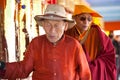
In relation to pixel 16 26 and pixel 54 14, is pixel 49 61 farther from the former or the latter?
pixel 16 26

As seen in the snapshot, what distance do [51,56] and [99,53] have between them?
37.2 inches

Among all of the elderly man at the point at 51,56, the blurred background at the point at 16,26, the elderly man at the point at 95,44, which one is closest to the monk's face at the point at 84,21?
the elderly man at the point at 95,44

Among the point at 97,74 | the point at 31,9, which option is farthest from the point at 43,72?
the point at 31,9

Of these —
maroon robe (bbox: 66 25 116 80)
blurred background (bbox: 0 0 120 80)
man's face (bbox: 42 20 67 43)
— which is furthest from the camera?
maroon robe (bbox: 66 25 116 80)

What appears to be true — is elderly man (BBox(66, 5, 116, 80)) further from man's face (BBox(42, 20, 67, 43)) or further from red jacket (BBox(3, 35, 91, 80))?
man's face (BBox(42, 20, 67, 43))

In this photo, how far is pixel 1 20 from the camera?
3.04 meters

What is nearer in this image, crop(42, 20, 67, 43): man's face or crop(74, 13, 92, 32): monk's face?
crop(42, 20, 67, 43): man's face

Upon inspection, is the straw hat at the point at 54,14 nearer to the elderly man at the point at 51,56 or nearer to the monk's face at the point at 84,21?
the elderly man at the point at 51,56

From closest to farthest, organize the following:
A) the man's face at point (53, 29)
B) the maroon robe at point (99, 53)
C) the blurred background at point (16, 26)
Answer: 1. the man's face at point (53, 29)
2. the blurred background at point (16, 26)
3. the maroon robe at point (99, 53)

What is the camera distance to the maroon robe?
359 cm

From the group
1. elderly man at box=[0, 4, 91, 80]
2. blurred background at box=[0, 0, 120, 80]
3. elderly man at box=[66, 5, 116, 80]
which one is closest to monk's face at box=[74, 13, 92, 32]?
elderly man at box=[66, 5, 116, 80]

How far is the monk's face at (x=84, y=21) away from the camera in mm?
3646

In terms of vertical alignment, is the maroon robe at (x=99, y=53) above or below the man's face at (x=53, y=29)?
below

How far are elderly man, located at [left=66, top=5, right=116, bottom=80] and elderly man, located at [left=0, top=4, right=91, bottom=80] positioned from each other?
0.75m
